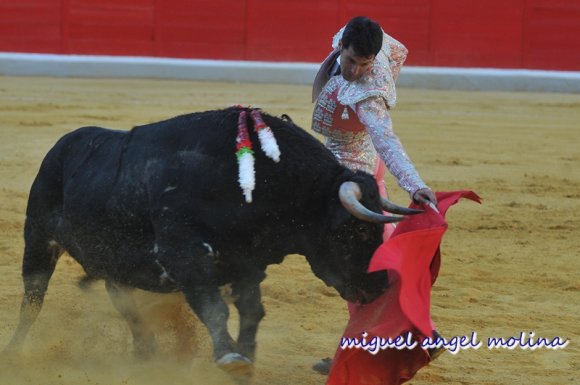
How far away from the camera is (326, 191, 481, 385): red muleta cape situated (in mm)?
2773

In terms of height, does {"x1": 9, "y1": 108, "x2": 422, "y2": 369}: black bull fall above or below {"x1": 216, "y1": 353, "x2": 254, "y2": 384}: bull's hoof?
above

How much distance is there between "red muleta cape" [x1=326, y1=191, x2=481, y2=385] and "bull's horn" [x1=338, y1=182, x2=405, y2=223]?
0.10 metres

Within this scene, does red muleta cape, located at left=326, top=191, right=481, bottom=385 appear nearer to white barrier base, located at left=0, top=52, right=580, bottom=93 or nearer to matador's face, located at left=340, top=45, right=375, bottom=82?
matador's face, located at left=340, top=45, right=375, bottom=82

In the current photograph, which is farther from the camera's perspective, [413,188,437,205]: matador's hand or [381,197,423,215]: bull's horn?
[413,188,437,205]: matador's hand

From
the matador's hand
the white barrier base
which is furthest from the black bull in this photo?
the white barrier base

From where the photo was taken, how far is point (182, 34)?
1050 cm

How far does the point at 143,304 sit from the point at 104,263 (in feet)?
0.90

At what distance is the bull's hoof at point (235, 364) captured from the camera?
106 inches

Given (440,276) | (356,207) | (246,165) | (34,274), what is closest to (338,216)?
(356,207)

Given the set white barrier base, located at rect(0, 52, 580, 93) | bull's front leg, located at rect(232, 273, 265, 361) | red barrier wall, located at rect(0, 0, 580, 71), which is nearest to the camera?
bull's front leg, located at rect(232, 273, 265, 361)

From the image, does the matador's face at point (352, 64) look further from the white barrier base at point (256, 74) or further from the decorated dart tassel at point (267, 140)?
the white barrier base at point (256, 74)

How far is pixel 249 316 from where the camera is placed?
3.18 meters

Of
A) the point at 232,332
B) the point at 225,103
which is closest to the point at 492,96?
the point at 225,103

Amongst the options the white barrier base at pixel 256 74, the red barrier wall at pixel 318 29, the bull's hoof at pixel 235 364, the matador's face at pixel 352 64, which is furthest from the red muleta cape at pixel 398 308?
the red barrier wall at pixel 318 29
